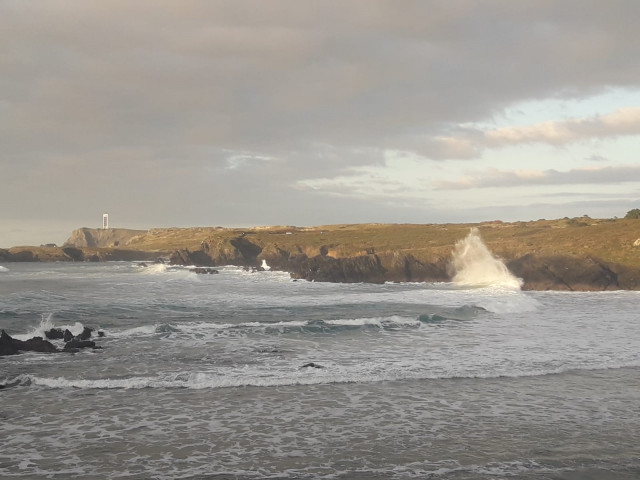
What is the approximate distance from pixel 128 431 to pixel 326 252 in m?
74.8

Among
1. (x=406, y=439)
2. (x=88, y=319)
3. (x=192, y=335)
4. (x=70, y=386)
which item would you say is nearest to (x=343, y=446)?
(x=406, y=439)

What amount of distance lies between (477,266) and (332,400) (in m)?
50.1

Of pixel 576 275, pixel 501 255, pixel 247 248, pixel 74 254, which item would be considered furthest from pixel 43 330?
pixel 74 254

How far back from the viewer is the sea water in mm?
11078

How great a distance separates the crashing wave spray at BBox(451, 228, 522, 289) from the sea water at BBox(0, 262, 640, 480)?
2556 cm

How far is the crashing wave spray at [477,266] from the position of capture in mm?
59188

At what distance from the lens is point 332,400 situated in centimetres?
1581

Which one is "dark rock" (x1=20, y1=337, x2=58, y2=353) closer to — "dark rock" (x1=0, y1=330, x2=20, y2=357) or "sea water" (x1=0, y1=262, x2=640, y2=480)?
"dark rock" (x1=0, y1=330, x2=20, y2=357)

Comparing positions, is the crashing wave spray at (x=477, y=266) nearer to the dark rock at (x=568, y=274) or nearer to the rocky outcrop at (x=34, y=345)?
the dark rock at (x=568, y=274)

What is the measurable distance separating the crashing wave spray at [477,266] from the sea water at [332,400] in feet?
83.9

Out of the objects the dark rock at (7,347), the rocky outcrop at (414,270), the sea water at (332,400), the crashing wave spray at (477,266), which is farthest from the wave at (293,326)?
the rocky outcrop at (414,270)

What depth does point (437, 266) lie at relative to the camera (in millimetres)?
64438

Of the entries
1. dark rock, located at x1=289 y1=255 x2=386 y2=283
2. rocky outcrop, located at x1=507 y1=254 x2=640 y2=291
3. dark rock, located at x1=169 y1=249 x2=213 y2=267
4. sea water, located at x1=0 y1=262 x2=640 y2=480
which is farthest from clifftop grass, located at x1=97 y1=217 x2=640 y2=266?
sea water, located at x1=0 y1=262 x2=640 y2=480

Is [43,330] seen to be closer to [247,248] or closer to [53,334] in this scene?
[53,334]
